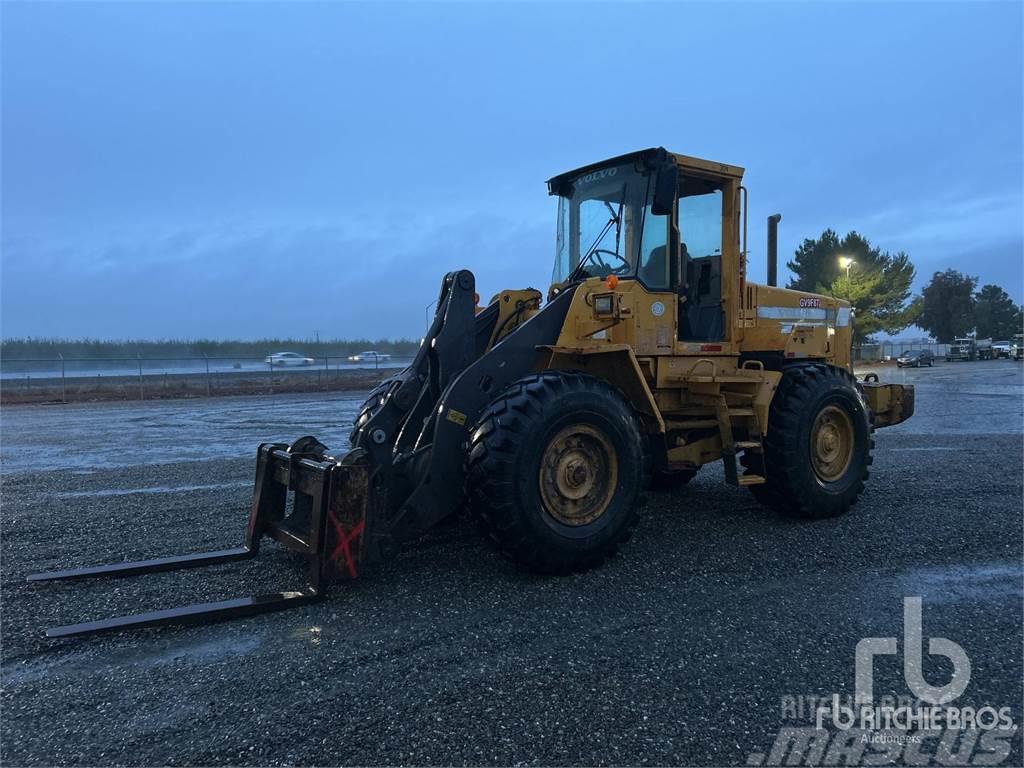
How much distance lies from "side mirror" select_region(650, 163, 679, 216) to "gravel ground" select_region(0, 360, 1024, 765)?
268cm

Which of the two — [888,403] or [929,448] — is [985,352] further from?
[888,403]

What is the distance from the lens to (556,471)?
15.9ft

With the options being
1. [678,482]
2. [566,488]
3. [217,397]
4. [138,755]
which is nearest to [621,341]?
[566,488]

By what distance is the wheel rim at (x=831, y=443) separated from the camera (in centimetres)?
666

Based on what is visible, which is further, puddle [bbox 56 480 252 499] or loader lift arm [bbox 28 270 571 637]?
puddle [bbox 56 480 252 499]

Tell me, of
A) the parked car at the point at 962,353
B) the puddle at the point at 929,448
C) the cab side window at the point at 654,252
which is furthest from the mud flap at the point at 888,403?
the parked car at the point at 962,353

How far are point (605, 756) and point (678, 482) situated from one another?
5333 millimetres

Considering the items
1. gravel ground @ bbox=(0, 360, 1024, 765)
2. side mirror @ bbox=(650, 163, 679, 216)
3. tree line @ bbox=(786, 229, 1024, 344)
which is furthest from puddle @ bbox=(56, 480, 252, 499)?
tree line @ bbox=(786, 229, 1024, 344)

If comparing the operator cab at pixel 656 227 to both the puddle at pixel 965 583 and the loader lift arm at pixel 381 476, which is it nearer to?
the loader lift arm at pixel 381 476

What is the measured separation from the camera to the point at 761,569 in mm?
5141

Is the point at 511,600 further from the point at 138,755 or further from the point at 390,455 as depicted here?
the point at 138,755

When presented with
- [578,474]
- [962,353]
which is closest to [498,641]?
[578,474]

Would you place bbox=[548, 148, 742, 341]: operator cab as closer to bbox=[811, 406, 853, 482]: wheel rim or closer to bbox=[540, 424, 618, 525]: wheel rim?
bbox=[811, 406, 853, 482]: wheel rim

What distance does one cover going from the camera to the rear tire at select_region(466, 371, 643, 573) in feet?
14.8
